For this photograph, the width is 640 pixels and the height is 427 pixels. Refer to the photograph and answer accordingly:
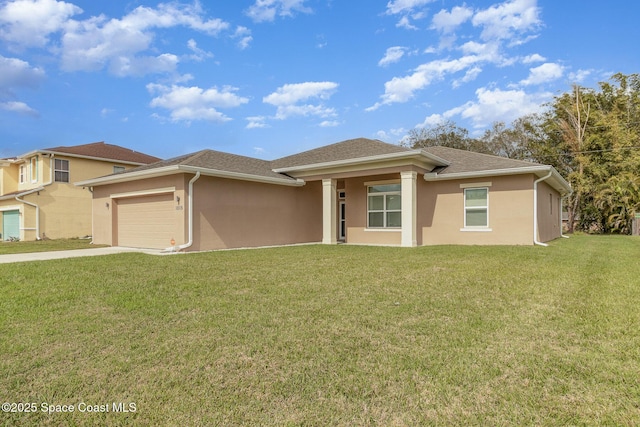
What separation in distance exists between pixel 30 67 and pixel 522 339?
68.7ft

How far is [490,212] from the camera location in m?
13.1

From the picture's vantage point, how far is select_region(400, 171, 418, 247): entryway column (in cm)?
1315

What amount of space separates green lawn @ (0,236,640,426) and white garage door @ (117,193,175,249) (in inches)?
246

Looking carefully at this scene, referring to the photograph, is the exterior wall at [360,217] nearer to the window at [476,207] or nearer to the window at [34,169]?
the window at [476,207]

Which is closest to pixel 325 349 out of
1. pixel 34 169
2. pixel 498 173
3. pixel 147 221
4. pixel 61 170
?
pixel 498 173

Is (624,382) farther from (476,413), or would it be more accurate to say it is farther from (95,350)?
(95,350)

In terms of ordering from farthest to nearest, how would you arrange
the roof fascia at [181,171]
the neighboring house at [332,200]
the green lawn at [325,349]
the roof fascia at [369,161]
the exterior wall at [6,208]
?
the exterior wall at [6,208] → the roof fascia at [369,161] → the neighboring house at [332,200] → the roof fascia at [181,171] → the green lawn at [325,349]

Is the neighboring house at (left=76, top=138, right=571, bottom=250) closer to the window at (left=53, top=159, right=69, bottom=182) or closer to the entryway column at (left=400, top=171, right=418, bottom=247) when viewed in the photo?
the entryway column at (left=400, top=171, right=418, bottom=247)

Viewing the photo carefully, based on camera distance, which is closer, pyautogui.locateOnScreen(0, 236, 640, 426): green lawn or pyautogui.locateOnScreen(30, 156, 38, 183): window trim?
pyautogui.locateOnScreen(0, 236, 640, 426): green lawn

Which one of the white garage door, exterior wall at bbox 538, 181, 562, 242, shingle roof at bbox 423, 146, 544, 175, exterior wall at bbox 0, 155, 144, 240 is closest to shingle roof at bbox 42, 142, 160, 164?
exterior wall at bbox 0, 155, 144, 240

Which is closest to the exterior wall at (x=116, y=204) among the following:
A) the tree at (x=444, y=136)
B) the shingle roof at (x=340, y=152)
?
the shingle roof at (x=340, y=152)

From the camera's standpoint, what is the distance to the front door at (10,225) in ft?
69.1

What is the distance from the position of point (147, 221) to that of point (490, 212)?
12.7 m

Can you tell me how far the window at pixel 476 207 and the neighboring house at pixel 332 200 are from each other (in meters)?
0.03
